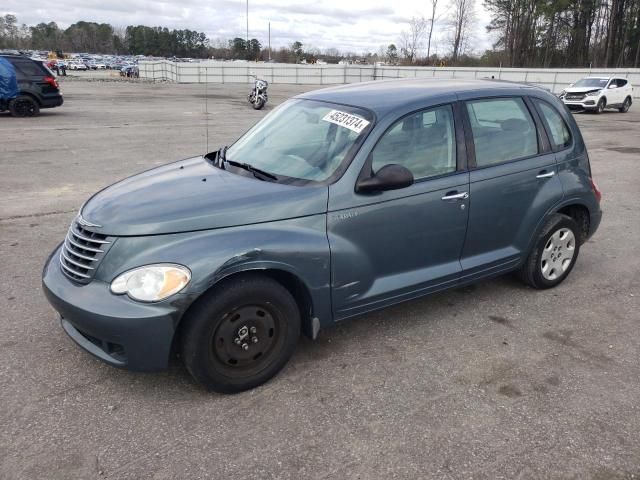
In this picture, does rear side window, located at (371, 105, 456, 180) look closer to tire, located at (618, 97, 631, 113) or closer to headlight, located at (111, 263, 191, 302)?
headlight, located at (111, 263, 191, 302)

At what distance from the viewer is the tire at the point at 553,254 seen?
444 centimetres

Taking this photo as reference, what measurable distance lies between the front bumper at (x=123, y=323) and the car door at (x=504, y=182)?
2.22 metres

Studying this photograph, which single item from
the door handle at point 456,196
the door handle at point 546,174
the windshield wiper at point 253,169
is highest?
the windshield wiper at point 253,169

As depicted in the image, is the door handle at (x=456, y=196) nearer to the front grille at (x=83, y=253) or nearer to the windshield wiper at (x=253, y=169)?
the windshield wiper at (x=253, y=169)

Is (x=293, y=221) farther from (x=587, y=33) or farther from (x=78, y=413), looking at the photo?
(x=587, y=33)

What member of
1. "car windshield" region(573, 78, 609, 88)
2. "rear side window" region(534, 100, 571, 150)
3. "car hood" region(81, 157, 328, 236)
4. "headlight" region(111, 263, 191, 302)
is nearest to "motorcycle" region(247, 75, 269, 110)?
"car windshield" region(573, 78, 609, 88)

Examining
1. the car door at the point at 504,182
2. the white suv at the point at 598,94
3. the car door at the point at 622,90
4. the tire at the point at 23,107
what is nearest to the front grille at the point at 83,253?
the car door at the point at 504,182

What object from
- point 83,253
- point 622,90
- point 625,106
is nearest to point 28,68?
point 83,253

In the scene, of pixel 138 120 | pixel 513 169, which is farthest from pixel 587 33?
pixel 513 169

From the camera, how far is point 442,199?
3674 mm

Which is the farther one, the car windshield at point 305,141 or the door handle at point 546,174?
the door handle at point 546,174

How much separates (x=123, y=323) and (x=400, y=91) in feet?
8.16

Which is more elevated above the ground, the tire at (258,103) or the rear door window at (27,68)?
the rear door window at (27,68)

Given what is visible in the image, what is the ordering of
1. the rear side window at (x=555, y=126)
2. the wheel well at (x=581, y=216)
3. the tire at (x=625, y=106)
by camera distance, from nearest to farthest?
the rear side window at (x=555, y=126) → the wheel well at (x=581, y=216) → the tire at (x=625, y=106)
